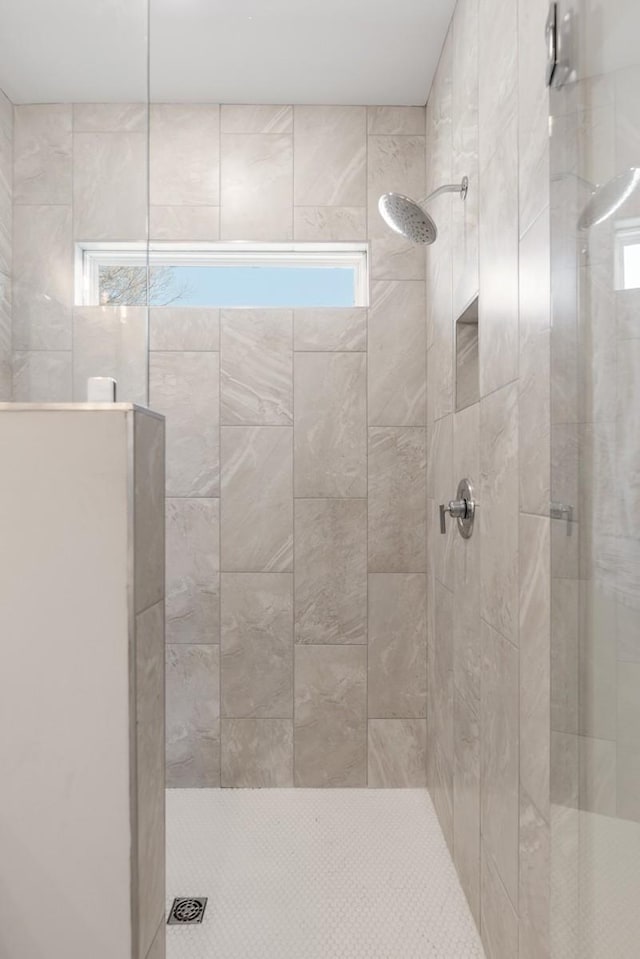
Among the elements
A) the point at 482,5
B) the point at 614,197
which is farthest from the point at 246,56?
the point at 614,197

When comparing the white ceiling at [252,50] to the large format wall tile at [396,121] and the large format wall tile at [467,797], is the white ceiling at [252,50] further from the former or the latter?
the large format wall tile at [467,797]

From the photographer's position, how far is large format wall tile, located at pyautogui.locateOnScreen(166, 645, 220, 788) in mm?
2398

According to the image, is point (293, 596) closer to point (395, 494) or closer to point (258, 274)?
point (395, 494)

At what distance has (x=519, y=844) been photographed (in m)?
1.27

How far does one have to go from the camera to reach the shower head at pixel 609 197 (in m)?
0.74

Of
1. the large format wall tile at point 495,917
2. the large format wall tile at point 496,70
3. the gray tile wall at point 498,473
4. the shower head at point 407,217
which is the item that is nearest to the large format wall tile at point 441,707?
the gray tile wall at point 498,473

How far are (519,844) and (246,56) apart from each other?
2326mm

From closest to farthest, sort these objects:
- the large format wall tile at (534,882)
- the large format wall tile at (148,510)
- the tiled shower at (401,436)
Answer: the tiled shower at (401,436) → the large format wall tile at (148,510) → the large format wall tile at (534,882)

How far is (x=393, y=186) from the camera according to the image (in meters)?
2.41

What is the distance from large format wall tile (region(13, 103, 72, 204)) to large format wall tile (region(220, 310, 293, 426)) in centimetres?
130

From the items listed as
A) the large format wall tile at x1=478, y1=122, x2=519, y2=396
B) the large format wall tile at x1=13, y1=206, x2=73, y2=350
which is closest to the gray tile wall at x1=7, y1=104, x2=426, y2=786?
the large format wall tile at x1=478, y1=122, x2=519, y2=396

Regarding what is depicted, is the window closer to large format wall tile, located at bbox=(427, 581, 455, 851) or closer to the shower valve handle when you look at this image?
the shower valve handle

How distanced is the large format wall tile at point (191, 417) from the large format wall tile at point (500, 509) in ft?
3.70

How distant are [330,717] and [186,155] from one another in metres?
2.14
